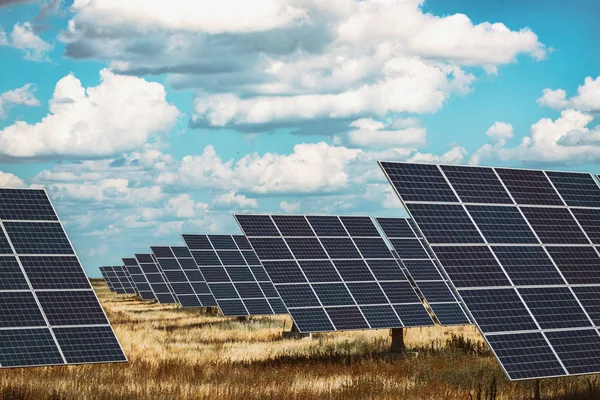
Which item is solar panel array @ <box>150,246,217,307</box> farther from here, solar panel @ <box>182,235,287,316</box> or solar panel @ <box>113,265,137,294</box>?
solar panel @ <box>113,265,137,294</box>

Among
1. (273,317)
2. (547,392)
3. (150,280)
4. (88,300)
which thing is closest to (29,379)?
(88,300)

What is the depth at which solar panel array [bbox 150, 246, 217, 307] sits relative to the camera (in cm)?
5457

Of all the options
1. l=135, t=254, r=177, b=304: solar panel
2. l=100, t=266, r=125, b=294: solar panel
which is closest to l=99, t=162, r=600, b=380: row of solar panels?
l=135, t=254, r=177, b=304: solar panel

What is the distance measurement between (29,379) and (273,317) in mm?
30861

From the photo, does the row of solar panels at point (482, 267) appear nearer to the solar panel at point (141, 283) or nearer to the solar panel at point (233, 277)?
the solar panel at point (233, 277)

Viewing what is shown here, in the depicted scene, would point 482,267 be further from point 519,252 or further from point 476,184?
point 476,184

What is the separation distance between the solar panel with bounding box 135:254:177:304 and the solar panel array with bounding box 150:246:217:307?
248 inches

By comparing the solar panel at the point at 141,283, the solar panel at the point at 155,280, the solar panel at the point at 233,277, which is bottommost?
the solar panel at the point at 233,277

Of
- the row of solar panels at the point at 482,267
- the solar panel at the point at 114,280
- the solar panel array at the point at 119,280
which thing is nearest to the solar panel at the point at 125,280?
the solar panel array at the point at 119,280

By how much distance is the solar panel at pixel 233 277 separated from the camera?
44719 millimetres

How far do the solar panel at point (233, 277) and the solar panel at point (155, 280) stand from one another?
667 inches

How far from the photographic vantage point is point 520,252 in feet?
65.6

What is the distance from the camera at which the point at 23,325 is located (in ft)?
64.3

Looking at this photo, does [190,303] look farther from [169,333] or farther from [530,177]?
[530,177]
